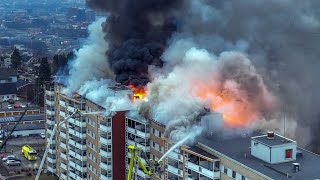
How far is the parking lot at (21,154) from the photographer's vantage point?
3155 cm

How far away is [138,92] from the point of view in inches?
1056

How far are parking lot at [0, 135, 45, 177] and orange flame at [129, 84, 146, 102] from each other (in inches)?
323

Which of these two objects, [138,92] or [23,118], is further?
[23,118]

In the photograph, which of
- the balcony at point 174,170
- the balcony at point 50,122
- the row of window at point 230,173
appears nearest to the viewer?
the row of window at point 230,173

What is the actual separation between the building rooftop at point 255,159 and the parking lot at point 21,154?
14.1m

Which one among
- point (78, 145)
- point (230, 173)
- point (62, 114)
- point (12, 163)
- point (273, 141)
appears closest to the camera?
point (230, 173)

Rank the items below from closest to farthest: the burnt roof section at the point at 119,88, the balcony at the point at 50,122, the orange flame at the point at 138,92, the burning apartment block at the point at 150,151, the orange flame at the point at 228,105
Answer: the burning apartment block at the point at 150,151
the orange flame at the point at 228,105
the burnt roof section at the point at 119,88
the orange flame at the point at 138,92
the balcony at the point at 50,122

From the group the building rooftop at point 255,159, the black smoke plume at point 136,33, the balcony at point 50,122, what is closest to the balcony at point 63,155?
the balcony at point 50,122

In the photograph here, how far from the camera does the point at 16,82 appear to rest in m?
55.4

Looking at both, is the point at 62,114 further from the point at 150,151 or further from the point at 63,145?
the point at 150,151

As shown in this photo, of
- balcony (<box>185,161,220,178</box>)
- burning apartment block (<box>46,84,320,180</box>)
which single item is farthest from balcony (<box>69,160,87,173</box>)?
balcony (<box>185,161,220,178</box>)

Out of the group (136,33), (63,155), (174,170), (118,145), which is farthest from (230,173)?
(136,33)

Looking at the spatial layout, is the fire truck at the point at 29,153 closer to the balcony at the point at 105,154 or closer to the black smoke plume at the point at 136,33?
the black smoke plume at the point at 136,33

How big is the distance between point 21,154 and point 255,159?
2040cm
